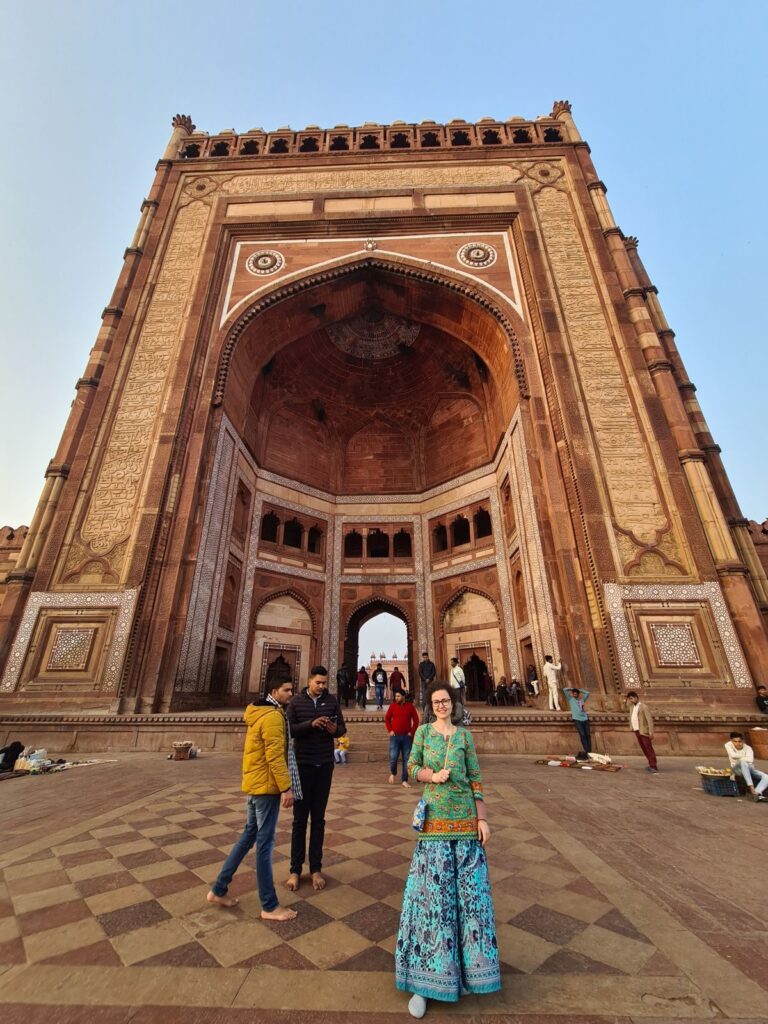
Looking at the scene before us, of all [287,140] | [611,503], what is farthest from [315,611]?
[287,140]

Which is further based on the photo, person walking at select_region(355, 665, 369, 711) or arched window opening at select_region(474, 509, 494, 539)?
arched window opening at select_region(474, 509, 494, 539)

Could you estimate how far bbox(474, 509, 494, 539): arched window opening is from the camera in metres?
16.1

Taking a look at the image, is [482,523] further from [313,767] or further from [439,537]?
[313,767]

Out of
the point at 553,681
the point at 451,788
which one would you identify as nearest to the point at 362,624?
the point at 553,681

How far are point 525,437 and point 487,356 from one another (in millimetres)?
4496

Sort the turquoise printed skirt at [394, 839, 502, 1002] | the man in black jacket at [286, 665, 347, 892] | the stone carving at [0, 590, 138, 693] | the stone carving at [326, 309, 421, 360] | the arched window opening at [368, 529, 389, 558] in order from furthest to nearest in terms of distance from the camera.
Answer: the arched window opening at [368, 529, 389, 558]
the stone carving at [326, 309, 421, 360]
the stone carving at [0, 590, 138, 693]
the man in black jacket at [286, 665, 347, 892]
the turquoise printed skirt at [394, 839, 502, 1002]

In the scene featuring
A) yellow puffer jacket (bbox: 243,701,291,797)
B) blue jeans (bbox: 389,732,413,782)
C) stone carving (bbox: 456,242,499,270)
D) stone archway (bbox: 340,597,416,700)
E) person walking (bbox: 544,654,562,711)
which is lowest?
blue jeans (bbox: 389,732,413,782)

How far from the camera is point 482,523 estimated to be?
53.5 feet

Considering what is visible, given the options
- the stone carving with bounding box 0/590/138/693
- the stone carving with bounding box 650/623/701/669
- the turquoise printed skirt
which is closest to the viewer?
the turquoise printed skirt

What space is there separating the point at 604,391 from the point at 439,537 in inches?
310

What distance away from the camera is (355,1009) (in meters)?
1.69

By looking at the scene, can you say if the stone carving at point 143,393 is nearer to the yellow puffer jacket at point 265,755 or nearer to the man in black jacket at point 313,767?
the man in black jacket at point 313,767

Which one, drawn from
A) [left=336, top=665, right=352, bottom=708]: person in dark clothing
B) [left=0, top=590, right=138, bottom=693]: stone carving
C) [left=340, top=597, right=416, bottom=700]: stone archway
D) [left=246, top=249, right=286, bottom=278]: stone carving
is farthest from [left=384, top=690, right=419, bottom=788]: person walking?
[left=246, top=249, right=286, bottom=278]: stone carving

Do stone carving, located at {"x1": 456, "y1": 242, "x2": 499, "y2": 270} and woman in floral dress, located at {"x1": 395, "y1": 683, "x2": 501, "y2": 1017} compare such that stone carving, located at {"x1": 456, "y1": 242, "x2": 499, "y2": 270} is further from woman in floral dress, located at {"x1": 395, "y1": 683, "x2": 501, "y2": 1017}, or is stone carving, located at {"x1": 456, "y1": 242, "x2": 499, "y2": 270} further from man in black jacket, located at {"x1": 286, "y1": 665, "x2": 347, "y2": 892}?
woman in floral dress, located at {"x1": 395, "y1": 683, "x2": 501, "y2": 1017}
